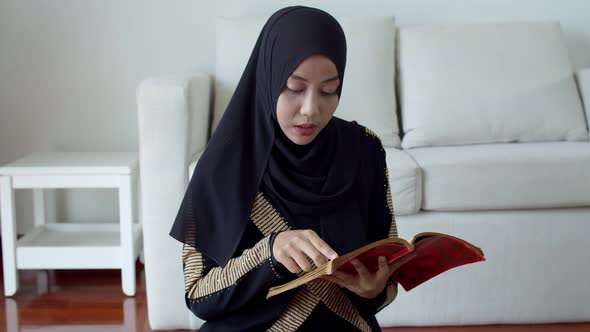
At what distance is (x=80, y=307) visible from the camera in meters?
2.38

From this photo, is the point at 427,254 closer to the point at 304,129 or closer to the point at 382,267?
the point at 382,267

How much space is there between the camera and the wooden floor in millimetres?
2203

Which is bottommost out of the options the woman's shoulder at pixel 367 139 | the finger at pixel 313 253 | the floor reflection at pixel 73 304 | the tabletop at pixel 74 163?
the floor reflection at pixel 73 304

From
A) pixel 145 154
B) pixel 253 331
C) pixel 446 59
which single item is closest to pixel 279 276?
pixel 253 331

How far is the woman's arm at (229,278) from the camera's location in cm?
104

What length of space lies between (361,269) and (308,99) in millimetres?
271

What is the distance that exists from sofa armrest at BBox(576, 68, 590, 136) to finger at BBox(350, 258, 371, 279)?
5.94 ft

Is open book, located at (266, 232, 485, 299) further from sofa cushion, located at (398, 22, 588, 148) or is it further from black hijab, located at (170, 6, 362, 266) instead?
sofa cushion, located at (398, 22, 588, 148)

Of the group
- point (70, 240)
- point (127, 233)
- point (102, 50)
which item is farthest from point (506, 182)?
point (102, 50)

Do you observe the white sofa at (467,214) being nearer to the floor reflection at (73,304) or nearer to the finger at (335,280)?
the floor reflection at (73,304)

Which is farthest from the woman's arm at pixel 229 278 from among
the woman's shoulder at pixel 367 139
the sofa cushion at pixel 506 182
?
the sofa cushion at pixel 506 182

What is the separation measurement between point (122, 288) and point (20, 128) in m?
0.86

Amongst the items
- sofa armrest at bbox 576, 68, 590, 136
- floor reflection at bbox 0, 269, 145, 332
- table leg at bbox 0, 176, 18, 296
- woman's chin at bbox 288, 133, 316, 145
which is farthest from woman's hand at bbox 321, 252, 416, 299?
sofa armrest at bbox 576, 68, 590, 136

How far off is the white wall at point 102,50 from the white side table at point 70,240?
309mm
